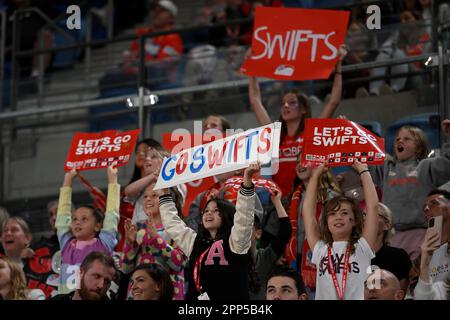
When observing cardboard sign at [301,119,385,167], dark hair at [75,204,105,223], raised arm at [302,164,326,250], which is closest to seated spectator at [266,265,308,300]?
raised arm at [302,164,326,250]

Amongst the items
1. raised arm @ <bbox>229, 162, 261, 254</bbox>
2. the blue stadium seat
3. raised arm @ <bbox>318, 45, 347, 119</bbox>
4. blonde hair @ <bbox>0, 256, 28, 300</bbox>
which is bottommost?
blonde hair @ <bbox>0, 256, 28, 300</bbox>

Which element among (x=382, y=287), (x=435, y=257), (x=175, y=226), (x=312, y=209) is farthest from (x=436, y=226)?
(x=175, y=226)

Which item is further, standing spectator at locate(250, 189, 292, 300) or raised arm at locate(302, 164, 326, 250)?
standing spectator at locate(250, 189, 292, 300)

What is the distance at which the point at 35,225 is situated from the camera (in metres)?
13.6

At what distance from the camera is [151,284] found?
10.6 metres

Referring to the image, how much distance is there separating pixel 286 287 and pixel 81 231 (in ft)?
7.13

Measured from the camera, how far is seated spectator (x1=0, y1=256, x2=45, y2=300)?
11156mm

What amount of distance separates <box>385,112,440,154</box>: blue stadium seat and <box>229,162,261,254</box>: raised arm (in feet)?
7.82

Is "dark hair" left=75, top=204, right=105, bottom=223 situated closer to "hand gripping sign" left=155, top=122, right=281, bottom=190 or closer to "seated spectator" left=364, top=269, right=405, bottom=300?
"hand gripping sign" left=155, top=122, right=281, bottom=190

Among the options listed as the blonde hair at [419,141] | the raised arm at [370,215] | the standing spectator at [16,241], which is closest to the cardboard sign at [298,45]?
the blonde hair at [419,141]

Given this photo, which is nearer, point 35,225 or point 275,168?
point 275,168
